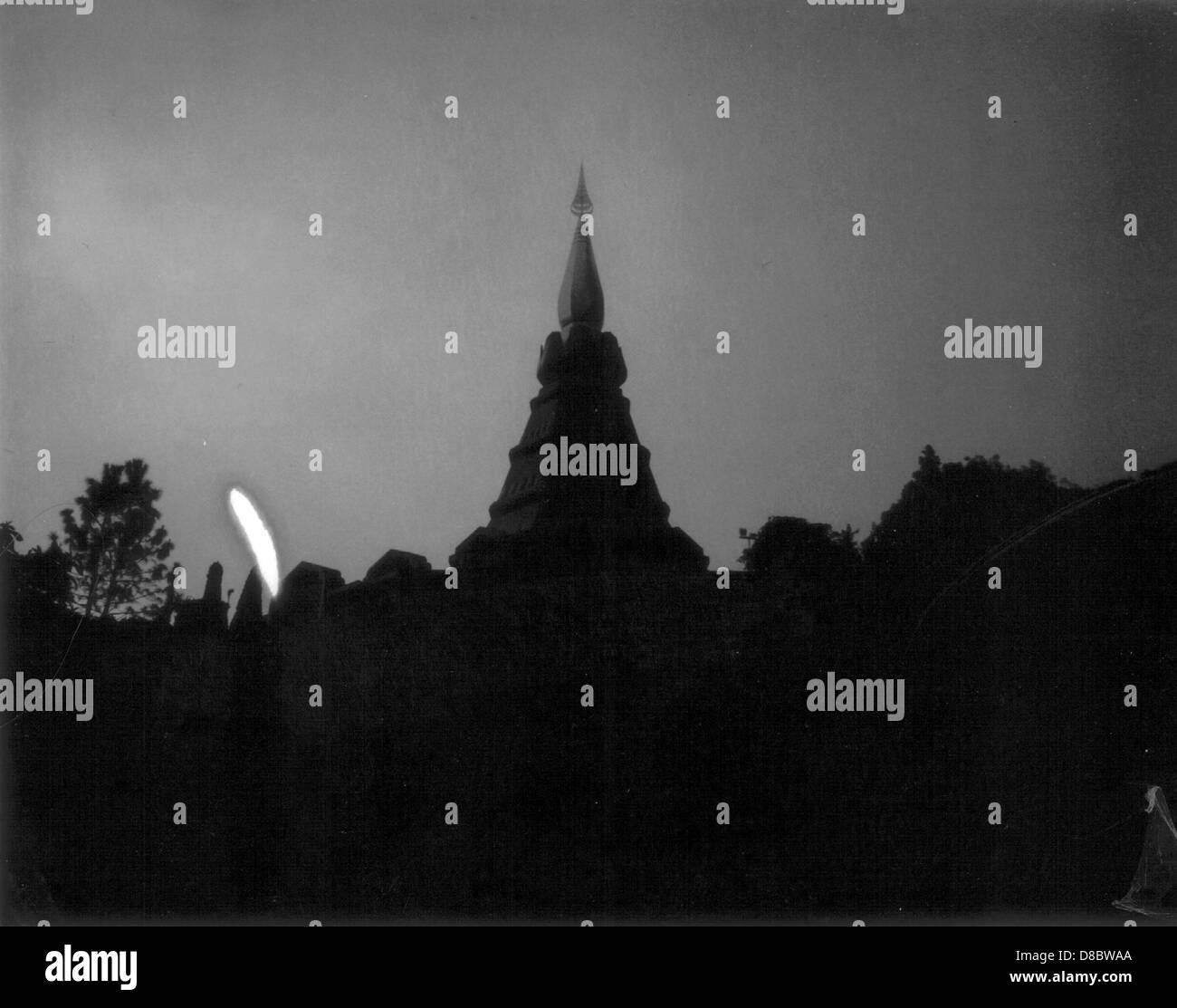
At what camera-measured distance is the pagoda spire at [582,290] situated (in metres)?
2.84

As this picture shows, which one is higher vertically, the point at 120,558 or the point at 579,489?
the point at 579,489

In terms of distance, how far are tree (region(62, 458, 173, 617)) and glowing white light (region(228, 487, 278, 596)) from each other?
23 cm

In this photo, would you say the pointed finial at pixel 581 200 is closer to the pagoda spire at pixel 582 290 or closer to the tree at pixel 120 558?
the pagoda spire at pixel 582 290

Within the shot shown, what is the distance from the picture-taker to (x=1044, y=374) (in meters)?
2.83

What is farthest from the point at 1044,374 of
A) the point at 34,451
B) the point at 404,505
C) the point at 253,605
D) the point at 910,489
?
the point at 34,451

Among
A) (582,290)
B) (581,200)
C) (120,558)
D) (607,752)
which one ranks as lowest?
(607,752)

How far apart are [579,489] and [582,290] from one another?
0.63 meters

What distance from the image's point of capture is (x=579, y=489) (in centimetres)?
278

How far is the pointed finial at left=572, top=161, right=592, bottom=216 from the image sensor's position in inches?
112

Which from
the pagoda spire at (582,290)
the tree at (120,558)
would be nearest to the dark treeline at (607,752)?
the tree at (120,558)

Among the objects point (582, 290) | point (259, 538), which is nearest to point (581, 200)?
point (582, 290)

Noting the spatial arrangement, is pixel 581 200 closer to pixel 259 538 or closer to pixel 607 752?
pixel 259 538

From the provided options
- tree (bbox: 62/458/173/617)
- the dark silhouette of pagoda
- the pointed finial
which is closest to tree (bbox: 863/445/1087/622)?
the dark silhouette of pagoda

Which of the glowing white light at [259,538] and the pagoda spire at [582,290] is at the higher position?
the pagoda spire at [582,290]
